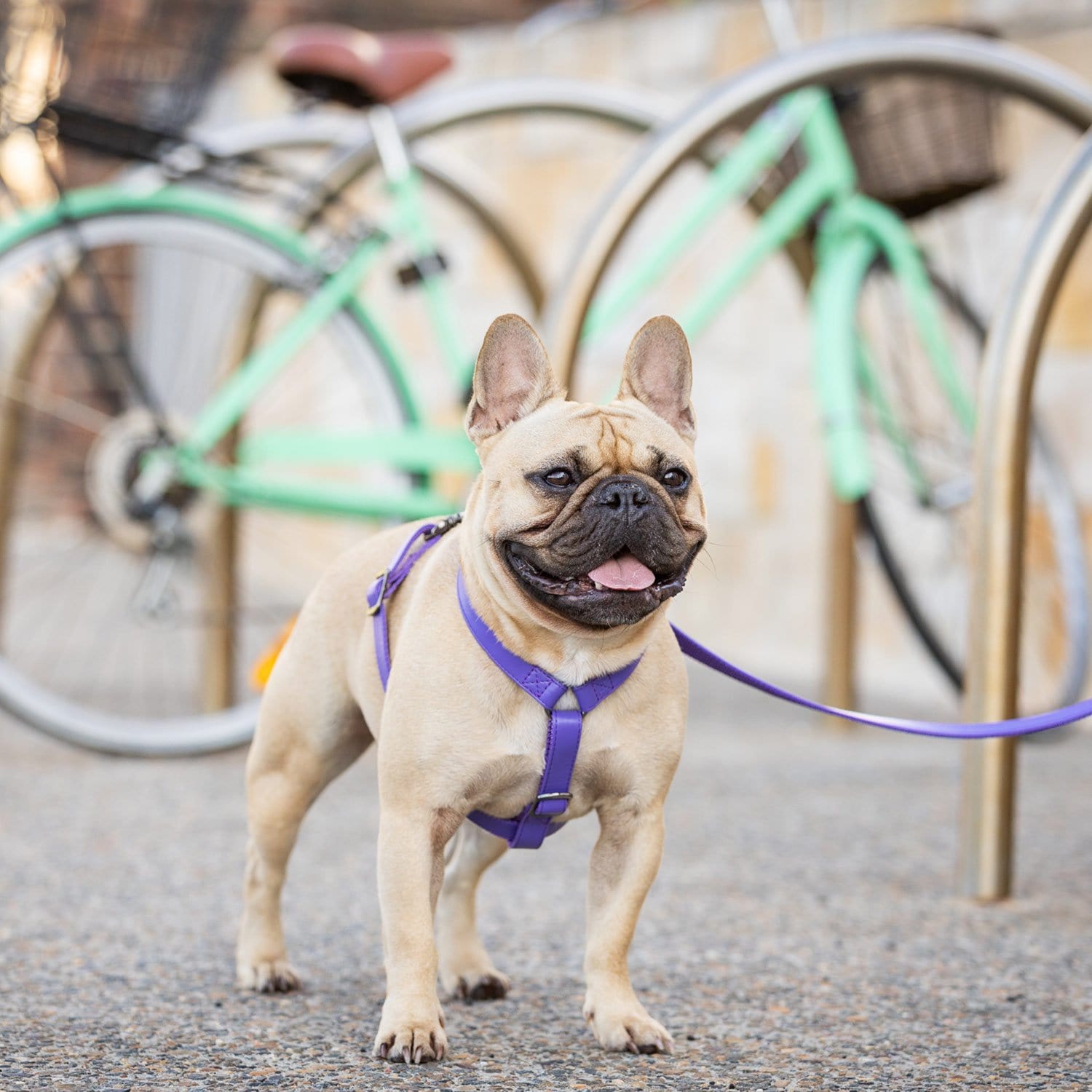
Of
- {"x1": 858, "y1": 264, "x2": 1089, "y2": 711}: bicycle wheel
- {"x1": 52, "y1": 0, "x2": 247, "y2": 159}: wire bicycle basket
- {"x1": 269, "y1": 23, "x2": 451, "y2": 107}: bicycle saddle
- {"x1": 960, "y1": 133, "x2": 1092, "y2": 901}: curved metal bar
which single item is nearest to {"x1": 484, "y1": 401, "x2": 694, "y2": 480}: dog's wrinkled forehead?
{"x1": 960, "y1": 133, "x2": 1092, "y2": 901}: curved metal bar

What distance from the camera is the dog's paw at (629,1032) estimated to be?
5.34 ft

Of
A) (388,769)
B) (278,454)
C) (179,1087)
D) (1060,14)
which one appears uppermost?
(1060,14)

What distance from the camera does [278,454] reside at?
10.9 feet

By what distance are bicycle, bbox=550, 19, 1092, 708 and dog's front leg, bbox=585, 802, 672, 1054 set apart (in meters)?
1.22

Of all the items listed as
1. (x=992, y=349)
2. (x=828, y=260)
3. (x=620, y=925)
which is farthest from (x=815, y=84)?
(x=620, y=925)

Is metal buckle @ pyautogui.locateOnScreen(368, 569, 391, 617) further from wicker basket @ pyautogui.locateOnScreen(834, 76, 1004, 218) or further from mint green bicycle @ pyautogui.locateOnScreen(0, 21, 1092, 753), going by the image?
wicker basket @ pyautogui.locateOnScreen(834, 76, 1004, 218)

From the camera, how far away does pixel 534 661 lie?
1607 millimetres

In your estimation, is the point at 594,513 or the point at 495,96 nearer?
the point at 594,513

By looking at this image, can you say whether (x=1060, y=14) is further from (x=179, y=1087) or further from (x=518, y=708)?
(x=179, y=1087)

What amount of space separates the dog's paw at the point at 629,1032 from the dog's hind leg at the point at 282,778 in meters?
0.42

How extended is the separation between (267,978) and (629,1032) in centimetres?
48

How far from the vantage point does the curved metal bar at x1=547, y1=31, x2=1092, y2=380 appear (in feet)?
9.35

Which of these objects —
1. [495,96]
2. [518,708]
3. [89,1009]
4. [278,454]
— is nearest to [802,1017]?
[518,708]

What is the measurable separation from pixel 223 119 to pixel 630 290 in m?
4.09
